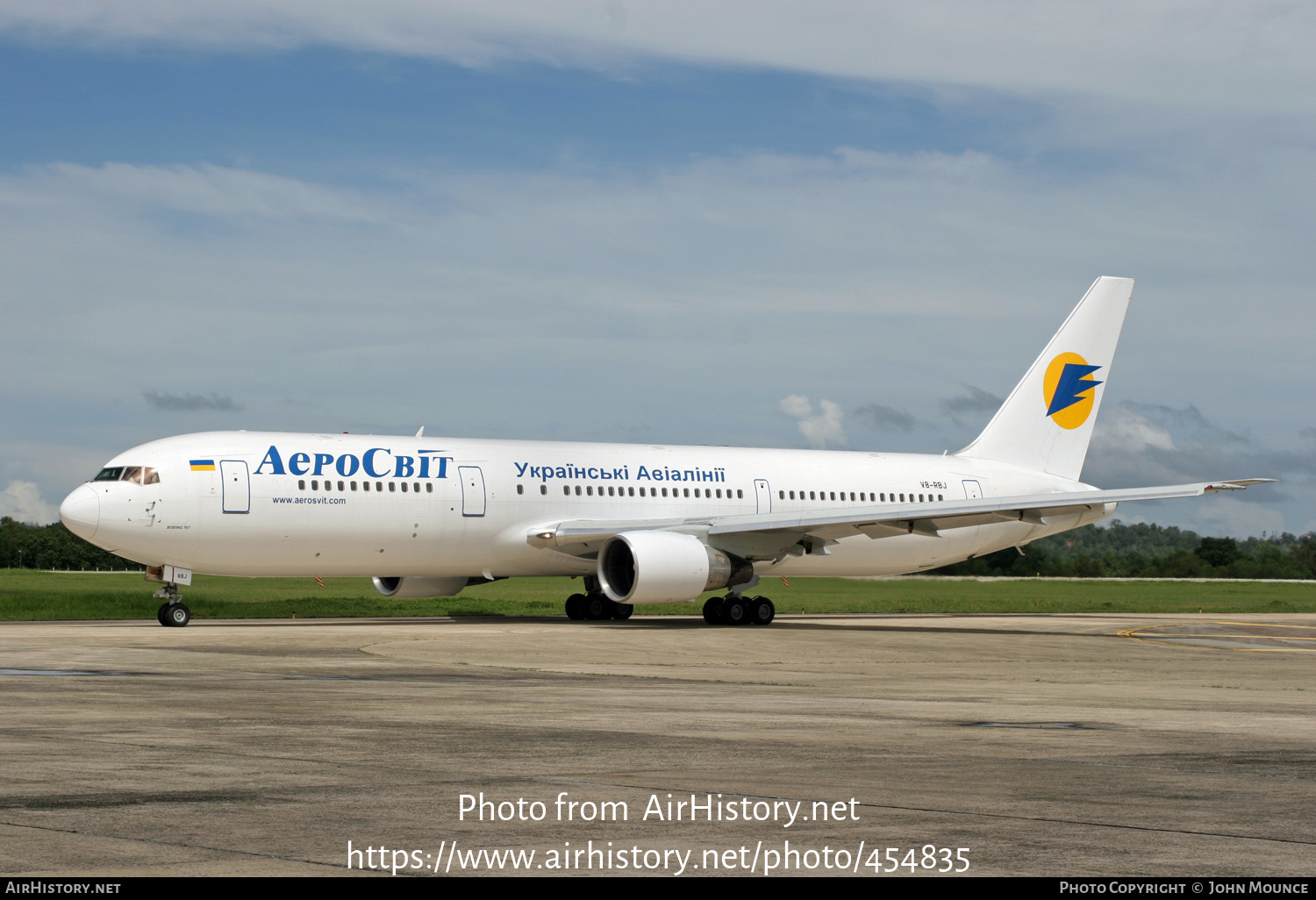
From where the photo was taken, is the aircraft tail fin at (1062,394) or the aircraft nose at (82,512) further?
the aircraft tail fin at (1062,394)

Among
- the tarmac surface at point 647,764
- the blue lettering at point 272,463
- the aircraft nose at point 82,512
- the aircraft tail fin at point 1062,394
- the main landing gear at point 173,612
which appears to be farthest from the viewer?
the aircraft tail fin at point 1062,394

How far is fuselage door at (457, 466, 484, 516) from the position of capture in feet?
103

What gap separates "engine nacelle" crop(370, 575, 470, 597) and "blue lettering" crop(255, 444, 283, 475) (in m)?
5.88

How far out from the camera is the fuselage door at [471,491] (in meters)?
31.5

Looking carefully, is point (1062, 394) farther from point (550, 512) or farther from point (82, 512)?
point (82, 512)

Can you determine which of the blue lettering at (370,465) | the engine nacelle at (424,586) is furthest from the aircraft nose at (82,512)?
the engine nacelle at (424,586)

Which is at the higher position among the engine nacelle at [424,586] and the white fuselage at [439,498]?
the white fuselage at [439,498]

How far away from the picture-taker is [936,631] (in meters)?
29.8

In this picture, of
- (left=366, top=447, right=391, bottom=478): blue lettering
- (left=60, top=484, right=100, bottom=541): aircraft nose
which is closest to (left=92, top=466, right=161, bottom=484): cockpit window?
(left=60, top=484, right=100, bottom=541): aircraft nose

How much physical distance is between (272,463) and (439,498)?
3.62 metres

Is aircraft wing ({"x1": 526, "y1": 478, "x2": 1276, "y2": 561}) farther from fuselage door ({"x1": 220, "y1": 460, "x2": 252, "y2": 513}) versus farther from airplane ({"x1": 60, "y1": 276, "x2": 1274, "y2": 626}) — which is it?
fuselage door ({"x1": 220, "y1": 460, "x2": 252, "y2": 513})

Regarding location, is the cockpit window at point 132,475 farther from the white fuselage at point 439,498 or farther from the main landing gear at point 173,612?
the main landing gear at point 173,612

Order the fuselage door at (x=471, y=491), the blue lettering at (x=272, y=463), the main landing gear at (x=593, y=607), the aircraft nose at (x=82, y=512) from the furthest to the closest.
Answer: the main landing gear at (x=593, y=607), the fuselage door at (x=471, y=491), the blue lettering at (x=272, y=463), the aircraft nose at (x=82, y=512)

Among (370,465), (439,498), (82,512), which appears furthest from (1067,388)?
(82,512)
